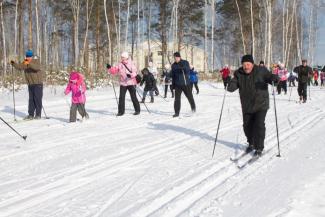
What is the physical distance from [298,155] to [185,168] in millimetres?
1899

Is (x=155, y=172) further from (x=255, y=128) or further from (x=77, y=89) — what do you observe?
(x=77, y=89)

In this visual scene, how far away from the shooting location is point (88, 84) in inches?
930

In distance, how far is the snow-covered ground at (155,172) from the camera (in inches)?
179

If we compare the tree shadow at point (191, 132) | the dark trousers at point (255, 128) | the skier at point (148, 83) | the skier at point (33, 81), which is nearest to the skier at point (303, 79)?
the skier at point (148, 83)

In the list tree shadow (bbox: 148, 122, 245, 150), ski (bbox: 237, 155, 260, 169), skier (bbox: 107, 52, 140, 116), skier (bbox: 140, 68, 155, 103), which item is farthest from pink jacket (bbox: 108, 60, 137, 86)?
ski (bbox: 237, 155, 260, 169)

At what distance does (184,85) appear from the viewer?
40.2ft

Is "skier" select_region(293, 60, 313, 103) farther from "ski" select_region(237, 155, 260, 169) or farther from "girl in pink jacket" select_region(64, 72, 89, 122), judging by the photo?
"ski" select_region(237, 155, 260, 169)

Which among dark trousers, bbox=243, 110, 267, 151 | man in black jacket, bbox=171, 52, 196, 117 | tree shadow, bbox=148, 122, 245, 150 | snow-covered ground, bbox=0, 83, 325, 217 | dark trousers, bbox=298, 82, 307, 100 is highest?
man in black jacket, bbox=171, 52, 196, 117

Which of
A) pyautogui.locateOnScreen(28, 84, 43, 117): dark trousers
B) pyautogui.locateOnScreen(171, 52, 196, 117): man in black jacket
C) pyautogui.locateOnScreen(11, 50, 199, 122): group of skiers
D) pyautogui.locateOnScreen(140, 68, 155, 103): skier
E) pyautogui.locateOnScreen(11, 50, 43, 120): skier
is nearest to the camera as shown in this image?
pyautogui.locateOnScreen(11, 50, 199, 122): group of skiers

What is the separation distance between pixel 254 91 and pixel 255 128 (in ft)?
1.82

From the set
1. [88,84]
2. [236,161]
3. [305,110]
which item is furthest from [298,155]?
[88,84]

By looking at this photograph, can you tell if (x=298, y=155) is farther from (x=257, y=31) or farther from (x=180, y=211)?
(x=257, y=31)

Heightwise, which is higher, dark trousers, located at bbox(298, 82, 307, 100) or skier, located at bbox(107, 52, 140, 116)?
skier, located at bbox(107, 52, 140, 116)

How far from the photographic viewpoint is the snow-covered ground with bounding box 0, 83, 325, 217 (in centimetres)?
454
